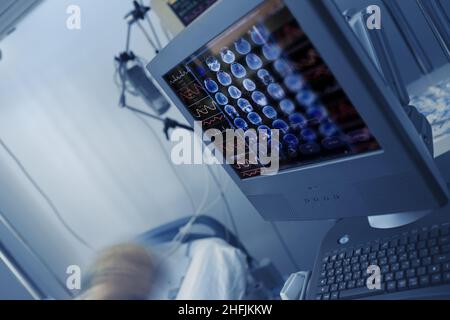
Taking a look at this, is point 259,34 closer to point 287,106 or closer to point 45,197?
point 287,106

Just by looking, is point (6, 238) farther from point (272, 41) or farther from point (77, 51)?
point (272, 41)

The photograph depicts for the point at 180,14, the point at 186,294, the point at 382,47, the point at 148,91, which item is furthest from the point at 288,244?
the point at 382,47

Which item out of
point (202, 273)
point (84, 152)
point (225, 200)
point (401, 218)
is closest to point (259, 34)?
point (401, 218)

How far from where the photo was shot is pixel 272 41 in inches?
22.5

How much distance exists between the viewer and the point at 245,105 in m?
0.66

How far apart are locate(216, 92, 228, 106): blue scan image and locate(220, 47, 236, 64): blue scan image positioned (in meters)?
0.06

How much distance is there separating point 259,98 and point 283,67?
0.23 ft

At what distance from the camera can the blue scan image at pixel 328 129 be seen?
1.98ft

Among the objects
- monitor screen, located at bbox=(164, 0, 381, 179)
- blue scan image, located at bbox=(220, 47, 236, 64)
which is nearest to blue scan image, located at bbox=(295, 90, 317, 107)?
monitor screen, located at bbox=(164, 0, 381, 179)

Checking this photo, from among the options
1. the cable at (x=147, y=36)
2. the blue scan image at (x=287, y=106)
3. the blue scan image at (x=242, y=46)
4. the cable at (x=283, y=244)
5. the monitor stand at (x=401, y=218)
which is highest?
the cable at (x=147, y=36)

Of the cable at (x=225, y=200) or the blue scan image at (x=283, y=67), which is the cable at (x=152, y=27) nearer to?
the cable at (x=225, y=200)

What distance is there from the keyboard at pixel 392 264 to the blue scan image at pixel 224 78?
0.30 meters

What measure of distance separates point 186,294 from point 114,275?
0.24 metres

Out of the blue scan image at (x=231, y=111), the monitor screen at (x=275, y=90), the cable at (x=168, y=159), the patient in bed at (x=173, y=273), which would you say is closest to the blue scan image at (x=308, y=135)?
the monitor screen at (x=275, y=90)
